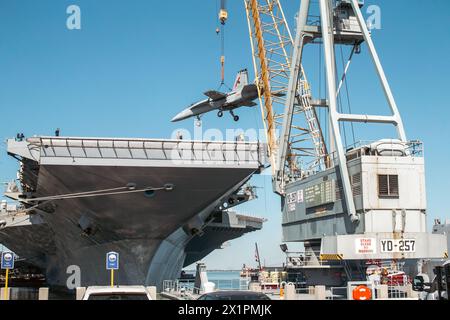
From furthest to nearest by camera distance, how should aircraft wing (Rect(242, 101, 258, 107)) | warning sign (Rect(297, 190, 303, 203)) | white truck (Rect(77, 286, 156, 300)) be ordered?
aircraft wing (Rect(242, 101, 258, 107)) → warning sign (Rect(297, 190, 303, 203)) → white truck (Rect(77, 286, 156, 300))

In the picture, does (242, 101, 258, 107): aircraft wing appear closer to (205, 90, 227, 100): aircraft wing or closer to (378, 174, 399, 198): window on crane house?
(205, 90, 227, 100): aircraft wing

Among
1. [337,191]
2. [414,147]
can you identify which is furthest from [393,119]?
[337,191]

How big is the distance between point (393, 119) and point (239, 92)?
2165cm

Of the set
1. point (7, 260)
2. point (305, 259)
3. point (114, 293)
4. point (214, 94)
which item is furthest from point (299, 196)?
point (214, 94)

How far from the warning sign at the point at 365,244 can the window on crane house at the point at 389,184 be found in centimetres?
193

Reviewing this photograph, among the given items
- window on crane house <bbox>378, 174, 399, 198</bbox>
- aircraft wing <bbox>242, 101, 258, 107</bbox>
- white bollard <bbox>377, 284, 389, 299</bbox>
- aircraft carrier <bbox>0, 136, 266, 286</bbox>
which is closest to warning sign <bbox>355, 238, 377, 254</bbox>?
window on crane house <bbox>378, 174, 399, 198</bbox>

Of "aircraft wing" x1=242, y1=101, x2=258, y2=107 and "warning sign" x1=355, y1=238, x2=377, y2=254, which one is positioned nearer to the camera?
"warning sign" x1=355, y1=238, x2=377, y2=254

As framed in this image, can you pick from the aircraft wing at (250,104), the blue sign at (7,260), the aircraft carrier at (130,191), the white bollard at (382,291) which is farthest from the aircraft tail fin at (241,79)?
the blue sign at (7,260)

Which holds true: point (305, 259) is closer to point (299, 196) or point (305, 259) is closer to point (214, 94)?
point (299, 196)

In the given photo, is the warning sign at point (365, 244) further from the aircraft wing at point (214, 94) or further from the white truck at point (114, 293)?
the aircraft wing at point (214, 94)

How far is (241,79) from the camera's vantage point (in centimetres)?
4725

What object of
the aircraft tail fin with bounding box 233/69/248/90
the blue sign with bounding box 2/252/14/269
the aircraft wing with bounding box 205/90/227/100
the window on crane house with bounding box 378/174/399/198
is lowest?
the blue sign with bounding box 2/252/14/269

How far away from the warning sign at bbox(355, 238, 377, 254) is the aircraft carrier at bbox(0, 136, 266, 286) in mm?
5046

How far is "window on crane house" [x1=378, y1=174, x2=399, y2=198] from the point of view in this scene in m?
21.7
